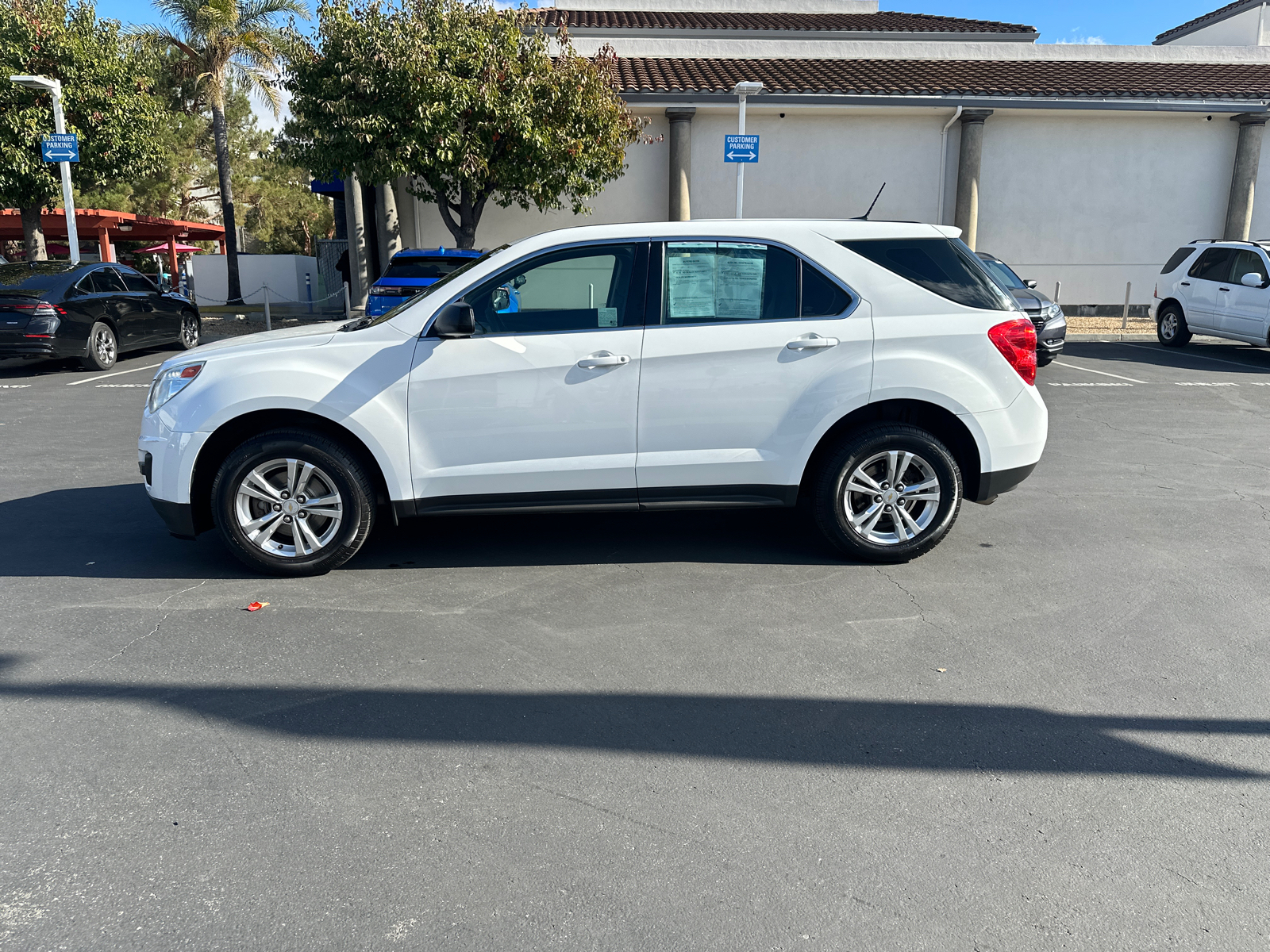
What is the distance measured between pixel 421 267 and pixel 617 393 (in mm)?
9607

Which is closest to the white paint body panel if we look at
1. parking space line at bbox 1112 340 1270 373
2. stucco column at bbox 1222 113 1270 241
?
parking space line at bbox 1112 340 1270 373

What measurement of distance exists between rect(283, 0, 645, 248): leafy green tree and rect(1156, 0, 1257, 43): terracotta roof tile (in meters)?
22.9

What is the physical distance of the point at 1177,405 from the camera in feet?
36.1

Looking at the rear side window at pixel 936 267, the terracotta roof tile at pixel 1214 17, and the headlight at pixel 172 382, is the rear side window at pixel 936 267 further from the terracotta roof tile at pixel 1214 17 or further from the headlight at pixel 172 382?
the terracotta roof tile at pixel 1214 17

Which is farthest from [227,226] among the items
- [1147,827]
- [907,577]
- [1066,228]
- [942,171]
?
[1147,827]

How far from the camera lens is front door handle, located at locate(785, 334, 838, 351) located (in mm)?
5293

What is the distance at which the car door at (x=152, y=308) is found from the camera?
15.2 metres

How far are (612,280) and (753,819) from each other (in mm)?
3098

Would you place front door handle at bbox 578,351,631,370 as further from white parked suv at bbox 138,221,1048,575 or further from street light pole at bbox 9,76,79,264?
street light pole at bbox 9,76,79,264

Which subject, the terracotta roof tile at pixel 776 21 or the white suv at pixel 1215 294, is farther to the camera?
the terracotta roof tile at pixel 776 21

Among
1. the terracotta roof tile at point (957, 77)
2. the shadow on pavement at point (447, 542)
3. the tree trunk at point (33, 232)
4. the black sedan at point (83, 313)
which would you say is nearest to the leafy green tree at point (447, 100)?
the terracotta roof tile at point (957, 77)

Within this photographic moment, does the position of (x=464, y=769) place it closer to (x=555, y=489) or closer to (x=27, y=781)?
(x=27, y=781)

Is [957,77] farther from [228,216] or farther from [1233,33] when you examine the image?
[228,216]

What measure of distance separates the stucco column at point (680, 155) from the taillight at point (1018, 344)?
50.3 ft
